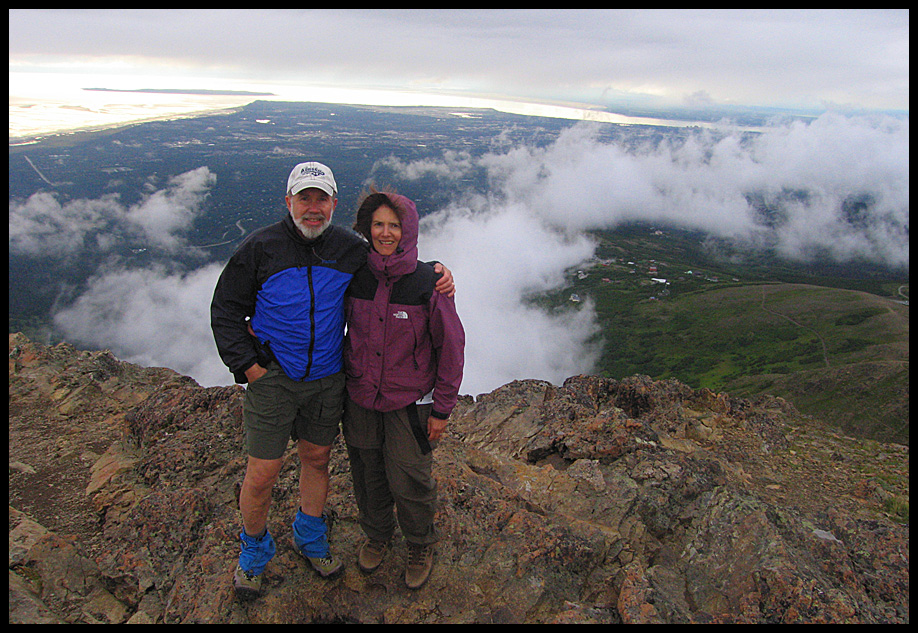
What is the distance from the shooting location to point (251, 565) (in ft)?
20.1

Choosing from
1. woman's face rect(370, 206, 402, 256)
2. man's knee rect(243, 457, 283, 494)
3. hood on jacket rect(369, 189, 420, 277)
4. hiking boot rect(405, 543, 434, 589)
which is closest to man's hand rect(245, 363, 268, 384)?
man's knee rect(243, 457, 283, 494)

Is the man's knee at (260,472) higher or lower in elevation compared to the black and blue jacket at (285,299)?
lower

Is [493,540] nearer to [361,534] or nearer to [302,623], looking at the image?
[361,534]

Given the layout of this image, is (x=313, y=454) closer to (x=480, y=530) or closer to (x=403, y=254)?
(x=403, y=254)

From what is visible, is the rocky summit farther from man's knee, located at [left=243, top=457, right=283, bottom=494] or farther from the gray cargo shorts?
the gray cargo shorts

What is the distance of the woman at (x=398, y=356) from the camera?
5.61m

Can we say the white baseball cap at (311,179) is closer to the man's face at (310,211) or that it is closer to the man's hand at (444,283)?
the man's face at (310,211)

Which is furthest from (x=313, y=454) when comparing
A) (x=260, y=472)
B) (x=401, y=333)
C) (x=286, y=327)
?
(x=401, y=333)

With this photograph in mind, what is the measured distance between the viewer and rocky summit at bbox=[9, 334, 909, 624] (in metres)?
6.34

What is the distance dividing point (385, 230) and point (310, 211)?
0.92m

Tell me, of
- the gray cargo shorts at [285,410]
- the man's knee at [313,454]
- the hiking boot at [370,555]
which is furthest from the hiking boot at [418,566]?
the gray cargo shorts at [285,410]

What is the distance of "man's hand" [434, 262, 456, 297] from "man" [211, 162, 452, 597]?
0.01 metres

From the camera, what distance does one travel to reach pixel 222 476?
9.05m

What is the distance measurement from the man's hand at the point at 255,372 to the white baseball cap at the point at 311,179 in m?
2.10
